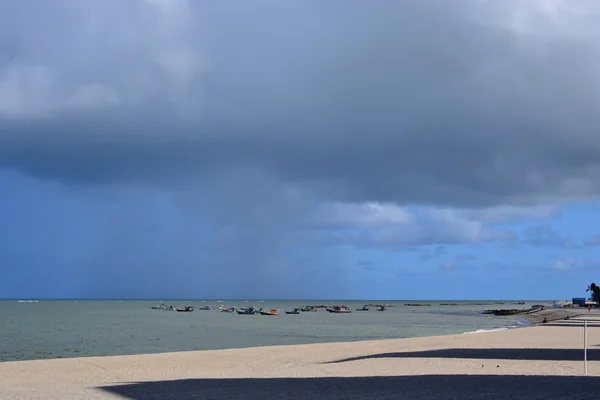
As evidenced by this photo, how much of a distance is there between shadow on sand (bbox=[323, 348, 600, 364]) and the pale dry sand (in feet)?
0.14

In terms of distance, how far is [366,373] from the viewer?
22.4 meters

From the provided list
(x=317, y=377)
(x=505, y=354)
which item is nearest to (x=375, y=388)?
(x=317, y=377)

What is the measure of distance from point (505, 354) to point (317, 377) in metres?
11.9

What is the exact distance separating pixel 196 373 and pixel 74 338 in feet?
129

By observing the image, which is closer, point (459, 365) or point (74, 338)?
point (459, 365)

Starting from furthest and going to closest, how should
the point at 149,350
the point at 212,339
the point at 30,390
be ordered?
the point at 212,339, the point at 149,350, the point at 30,390

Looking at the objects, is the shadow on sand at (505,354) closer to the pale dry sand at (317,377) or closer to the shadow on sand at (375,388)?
the pale dry sand at (317,377)

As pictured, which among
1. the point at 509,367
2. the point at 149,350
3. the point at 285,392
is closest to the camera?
the point at 285,392

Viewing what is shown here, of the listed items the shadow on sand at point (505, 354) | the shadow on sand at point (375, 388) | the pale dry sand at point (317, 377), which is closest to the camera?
the shadow on sand at point (375, 388)

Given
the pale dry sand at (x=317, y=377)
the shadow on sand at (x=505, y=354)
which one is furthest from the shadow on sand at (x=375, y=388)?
the shadow on sand at (x=505, y=354)

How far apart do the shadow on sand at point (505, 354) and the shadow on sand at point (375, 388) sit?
295 inches

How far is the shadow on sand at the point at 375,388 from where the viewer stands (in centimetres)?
1700

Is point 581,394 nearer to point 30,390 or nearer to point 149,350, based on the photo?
point 30,390

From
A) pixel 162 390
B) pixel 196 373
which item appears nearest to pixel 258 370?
pixel 196 373
